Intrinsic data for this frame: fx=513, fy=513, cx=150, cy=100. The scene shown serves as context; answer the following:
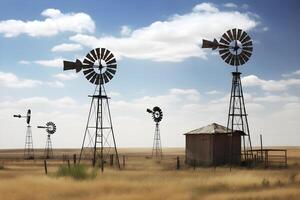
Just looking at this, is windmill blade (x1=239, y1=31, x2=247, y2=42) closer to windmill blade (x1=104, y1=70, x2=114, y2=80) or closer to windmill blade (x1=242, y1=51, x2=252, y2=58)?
windmill blade (x1=242, y1=51, x2=252, y2=58)

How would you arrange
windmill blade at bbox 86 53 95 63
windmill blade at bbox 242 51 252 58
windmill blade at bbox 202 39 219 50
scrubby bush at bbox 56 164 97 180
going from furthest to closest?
windmill blade at bbox 202 39 219 50
windmill blade at bbox 242 51 252 58
windmill blade at bbox 86 53 95 63
scrubby bush at bbox 56 164 97 180

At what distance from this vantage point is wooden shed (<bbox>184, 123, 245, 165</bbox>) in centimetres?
4594

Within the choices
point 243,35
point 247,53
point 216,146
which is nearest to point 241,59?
point 247,53

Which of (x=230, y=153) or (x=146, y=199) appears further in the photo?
(x=230, y=153)

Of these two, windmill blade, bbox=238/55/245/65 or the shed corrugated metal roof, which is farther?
the shed corrugated metal roof

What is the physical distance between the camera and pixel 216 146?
151 feet

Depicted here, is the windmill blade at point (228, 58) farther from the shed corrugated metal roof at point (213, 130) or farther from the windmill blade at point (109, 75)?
the windmill blade at point (109, 75)

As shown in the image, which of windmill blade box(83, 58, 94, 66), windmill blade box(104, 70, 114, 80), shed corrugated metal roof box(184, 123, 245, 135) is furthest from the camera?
shed corrugated metal roof box(184, 123, 245, 135)

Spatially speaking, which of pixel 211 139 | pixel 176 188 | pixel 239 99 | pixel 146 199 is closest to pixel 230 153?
pixel 211 139

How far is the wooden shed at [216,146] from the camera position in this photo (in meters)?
45.9

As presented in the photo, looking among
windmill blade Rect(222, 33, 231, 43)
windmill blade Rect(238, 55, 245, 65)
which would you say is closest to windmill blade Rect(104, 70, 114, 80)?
windmill blade Rect(222, 33, 231, 43)

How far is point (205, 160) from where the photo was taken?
46.6 m

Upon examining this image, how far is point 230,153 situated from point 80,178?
2087cm

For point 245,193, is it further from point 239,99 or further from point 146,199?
point 239,99
